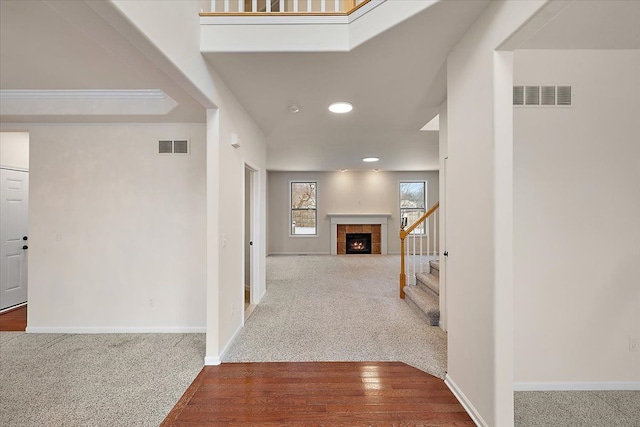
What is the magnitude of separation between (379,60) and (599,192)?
6.34 feet

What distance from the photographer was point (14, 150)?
4.27m

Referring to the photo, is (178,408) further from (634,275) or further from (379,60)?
(634,275)

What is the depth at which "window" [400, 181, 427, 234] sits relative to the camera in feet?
29.9

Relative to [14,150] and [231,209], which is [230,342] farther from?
[14,150]

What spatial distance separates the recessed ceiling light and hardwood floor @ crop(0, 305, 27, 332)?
441 centimetres

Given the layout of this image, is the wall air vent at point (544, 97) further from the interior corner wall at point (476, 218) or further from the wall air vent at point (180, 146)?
the wall air vent at point (180, 146)

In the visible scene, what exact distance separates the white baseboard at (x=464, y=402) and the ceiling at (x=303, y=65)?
2.27 meters

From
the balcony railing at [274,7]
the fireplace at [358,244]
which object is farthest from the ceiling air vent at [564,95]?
the fireplace at [358,244]

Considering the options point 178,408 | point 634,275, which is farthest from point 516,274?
point 178,408

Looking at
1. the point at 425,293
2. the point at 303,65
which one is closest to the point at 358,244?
the point at 425,293

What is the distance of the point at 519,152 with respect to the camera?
2.19 metres

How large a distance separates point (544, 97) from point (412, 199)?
7088 mm

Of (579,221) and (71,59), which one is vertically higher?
(71,59)

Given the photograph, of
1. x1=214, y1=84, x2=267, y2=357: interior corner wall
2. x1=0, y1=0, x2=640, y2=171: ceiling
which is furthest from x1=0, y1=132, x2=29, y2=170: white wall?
x1=214, y1=84, x2=267, y2=357: interior corner wall
